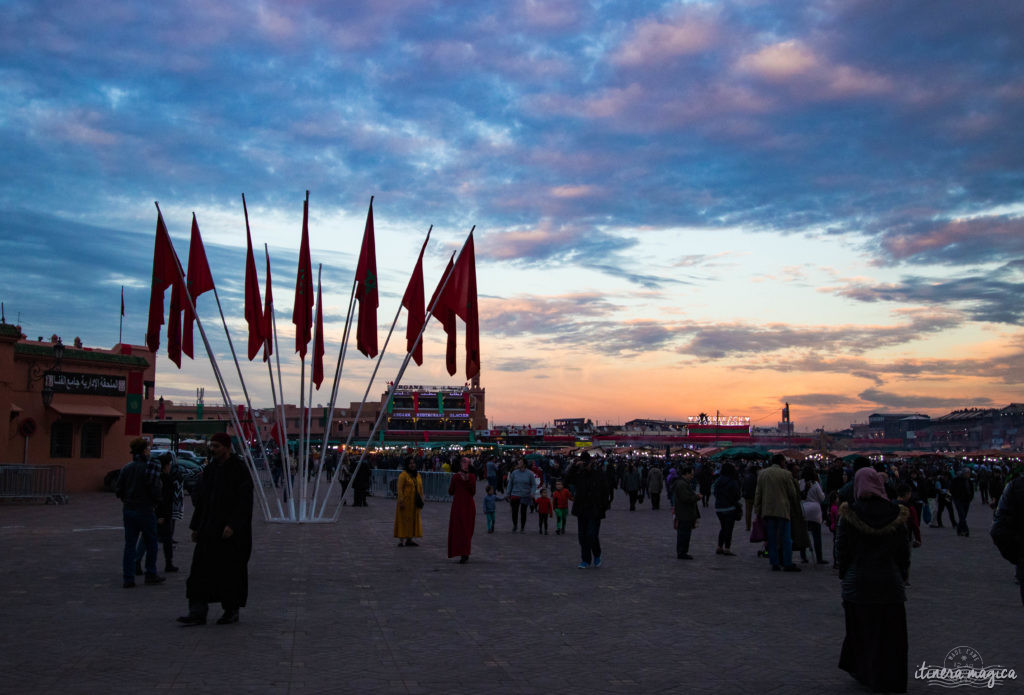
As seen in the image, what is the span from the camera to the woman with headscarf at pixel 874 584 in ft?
19.7

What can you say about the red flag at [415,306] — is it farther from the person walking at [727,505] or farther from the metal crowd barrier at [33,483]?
the metal crowd barrier at [33,483]

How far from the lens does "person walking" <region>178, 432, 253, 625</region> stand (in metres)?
8.17

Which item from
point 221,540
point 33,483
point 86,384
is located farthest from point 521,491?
point 86,384

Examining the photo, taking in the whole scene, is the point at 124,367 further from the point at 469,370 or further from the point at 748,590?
the point at 748,590

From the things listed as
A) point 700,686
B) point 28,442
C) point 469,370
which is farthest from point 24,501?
point 700,686

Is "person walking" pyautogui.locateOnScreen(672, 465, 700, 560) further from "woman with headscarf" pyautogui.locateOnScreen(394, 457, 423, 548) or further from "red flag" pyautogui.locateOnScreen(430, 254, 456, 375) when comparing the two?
"red flag" pyautogui.locateOnScreen(430, 254, 456, 375)

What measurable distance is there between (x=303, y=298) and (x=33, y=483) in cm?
1022

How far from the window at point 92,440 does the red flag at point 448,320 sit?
16.9 meters

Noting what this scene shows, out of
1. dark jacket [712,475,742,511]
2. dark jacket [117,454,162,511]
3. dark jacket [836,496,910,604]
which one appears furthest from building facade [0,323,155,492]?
dark jacket [836,496,910,604]

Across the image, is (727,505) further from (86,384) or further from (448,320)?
(86,384)

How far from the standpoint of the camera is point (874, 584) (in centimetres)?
618

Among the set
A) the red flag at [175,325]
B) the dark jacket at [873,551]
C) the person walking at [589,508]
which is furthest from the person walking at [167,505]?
the red flag at [175,325]

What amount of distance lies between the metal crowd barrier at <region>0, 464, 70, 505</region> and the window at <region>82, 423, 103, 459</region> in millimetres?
6117

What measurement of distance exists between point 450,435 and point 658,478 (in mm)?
105143
